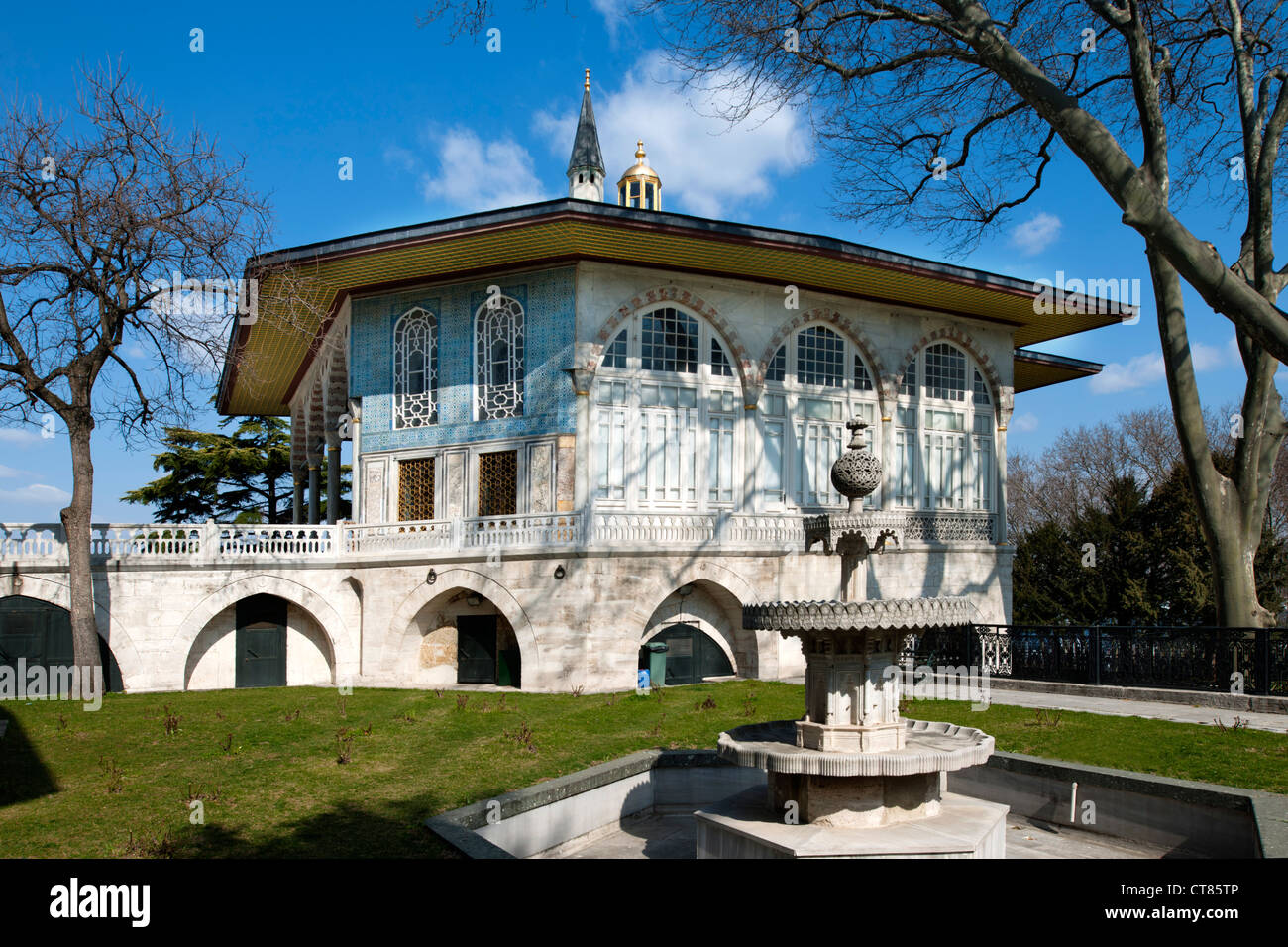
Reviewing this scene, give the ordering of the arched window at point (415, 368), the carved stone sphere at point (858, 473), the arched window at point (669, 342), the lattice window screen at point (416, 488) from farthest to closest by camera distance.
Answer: the arched window at point (415, 368) → the lattice window screen at point (416, 488) → the arched window at point (669, 342) → the carved stone sphere at point (858, 473)

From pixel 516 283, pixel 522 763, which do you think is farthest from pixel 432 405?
pixel 522 763

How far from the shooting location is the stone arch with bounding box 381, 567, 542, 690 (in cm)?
1689

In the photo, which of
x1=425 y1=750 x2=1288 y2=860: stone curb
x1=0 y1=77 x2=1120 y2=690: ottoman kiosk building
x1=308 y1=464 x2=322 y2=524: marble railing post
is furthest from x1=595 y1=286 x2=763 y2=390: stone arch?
x1=308 y1=464 x2=322 y2=524: marble railing post

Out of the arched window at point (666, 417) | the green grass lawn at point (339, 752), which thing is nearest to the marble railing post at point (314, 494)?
the arched window at point (666, 417)

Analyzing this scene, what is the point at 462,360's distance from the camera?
64.6 feet

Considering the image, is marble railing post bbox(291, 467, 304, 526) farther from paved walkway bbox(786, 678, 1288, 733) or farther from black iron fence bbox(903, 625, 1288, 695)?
paved walkway bbox(786, 678, 1288, 733)

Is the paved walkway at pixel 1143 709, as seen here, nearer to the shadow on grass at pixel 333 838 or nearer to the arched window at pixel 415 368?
the shadow on grass at pixel 333 838

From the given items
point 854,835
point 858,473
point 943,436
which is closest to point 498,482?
point 943,436

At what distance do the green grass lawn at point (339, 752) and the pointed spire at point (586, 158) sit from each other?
30454 mm

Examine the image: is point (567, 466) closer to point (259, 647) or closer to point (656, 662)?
point (656, 662)

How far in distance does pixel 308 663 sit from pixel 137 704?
17.2 feet

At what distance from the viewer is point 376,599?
18531 millimetres

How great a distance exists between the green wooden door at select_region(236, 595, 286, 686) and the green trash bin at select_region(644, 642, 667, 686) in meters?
7.46

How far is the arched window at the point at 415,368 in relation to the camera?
20188mm
